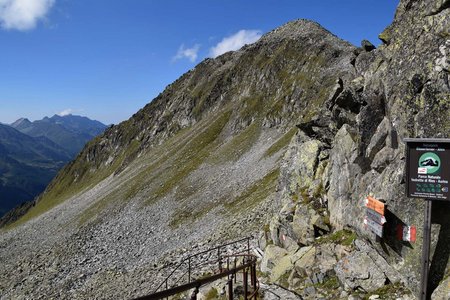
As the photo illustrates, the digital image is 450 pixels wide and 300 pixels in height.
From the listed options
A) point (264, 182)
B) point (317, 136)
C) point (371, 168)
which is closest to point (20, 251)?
point (264, 182)

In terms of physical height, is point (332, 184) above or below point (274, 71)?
below

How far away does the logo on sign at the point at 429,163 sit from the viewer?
1180cm

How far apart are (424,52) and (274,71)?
85.9m

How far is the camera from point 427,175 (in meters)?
11.9

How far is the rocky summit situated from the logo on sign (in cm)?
161

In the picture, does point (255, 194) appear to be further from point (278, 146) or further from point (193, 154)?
point (193, 154)

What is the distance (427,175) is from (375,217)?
107 inches

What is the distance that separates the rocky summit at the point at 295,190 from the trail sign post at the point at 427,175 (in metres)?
0.72

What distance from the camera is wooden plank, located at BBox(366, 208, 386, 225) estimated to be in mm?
13547

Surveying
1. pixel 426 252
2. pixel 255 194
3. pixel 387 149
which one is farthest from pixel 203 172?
pixel 426 252

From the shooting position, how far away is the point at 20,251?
228 ft

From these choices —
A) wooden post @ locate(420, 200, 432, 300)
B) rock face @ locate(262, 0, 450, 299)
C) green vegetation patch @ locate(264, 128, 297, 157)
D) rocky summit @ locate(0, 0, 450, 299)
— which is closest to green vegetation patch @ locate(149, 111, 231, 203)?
rocky summit @ locate(0, 0, 450, 299)

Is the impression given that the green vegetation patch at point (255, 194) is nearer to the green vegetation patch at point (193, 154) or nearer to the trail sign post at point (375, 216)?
the green vegetation patch at point (193, 154)

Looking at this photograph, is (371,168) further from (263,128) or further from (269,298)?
(263,128)
